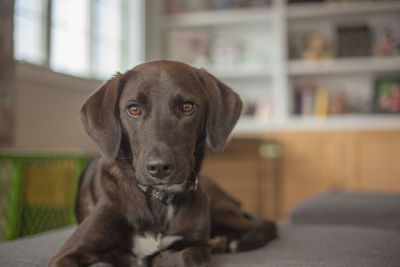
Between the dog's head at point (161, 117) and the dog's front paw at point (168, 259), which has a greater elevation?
the dog's head at point (161, 117)

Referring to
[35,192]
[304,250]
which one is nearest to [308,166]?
[35,192]

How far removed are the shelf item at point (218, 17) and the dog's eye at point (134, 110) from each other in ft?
12.1

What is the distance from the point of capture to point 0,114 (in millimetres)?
2721

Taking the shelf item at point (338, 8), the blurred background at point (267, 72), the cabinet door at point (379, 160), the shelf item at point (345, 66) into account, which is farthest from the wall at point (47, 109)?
the cabinet door at point (379, 160)

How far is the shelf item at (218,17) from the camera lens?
4.65m

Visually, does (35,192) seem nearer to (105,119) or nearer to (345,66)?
(105,119)

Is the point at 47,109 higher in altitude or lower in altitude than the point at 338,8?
lower

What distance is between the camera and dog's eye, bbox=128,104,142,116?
1209mm

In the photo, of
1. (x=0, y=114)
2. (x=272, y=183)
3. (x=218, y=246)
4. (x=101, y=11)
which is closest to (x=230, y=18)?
(x=101, y=11)

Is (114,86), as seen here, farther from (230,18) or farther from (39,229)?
(230,18)

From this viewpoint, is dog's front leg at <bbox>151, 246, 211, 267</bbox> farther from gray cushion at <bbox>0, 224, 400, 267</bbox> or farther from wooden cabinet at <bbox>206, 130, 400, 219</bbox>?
wooden cabinet at <bbox>206, 130, 400, 219</bbox>

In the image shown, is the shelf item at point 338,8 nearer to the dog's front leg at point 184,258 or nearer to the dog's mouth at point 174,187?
the dog's mouth at point 174,187

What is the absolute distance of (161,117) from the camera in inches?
46.5

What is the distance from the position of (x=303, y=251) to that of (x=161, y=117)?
0.60 m
